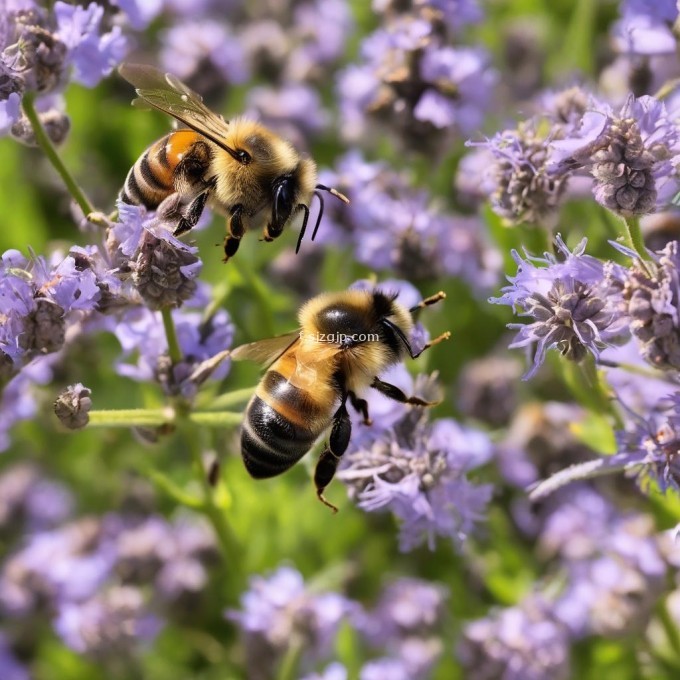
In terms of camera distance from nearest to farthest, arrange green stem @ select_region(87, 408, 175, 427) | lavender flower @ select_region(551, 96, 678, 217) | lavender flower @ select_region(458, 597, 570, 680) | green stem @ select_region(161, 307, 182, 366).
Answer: lavender flower @ select_region(551, 96, 678, 217) < green stem @ select_region(87, 408, 175, 427) < green stem @ select_region(161, 307, 182, 366) < lavender flower @ select_region(458, 597, 570, 680)

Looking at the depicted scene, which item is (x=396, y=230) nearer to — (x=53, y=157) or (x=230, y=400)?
(x=230, y=400)

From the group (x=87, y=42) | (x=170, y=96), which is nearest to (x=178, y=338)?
(x=170, y=96)

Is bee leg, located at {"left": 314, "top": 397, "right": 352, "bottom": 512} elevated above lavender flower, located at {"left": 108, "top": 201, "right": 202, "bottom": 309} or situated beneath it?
situated beneath

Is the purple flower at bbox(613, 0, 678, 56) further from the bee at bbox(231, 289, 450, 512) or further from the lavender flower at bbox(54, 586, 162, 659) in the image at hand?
the lavender flower at bbox(54, 586, 162, 659)

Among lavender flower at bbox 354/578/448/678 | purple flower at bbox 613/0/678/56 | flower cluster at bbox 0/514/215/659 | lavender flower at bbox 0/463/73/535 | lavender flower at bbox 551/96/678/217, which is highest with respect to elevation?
lavender flower at bbox 551/96/678/217

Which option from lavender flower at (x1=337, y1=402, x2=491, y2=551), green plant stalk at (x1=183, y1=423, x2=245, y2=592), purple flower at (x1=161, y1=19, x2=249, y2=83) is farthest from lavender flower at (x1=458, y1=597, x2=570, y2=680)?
purple flower at (x1=161, y1=19, x2=249, y2=83)

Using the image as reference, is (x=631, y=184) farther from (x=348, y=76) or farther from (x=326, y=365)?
(x=348, y=76)
